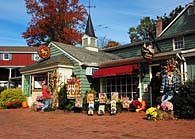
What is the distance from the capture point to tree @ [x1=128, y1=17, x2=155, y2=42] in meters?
55.9

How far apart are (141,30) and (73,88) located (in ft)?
141

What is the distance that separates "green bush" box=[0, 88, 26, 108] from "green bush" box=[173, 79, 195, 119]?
1228cm

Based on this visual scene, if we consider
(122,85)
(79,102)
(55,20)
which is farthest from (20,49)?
(79,102)

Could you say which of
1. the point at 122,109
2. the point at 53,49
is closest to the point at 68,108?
the point at 122,109

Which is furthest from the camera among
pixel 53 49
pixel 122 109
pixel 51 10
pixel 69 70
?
pixel 51 10

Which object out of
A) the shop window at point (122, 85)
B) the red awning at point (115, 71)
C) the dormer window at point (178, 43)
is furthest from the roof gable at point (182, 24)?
the red awning at point (115, 71)

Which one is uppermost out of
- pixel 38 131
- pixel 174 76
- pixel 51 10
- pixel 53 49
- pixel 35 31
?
pixel 51 10

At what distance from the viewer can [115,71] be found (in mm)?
16797

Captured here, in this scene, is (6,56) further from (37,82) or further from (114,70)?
(114,70)

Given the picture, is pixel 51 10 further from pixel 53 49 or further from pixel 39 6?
pixel 53 49

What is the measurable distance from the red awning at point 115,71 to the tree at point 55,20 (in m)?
20.1

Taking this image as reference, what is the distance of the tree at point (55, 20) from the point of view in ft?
124

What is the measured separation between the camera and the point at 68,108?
52.6ft

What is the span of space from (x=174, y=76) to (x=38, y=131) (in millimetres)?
6386
